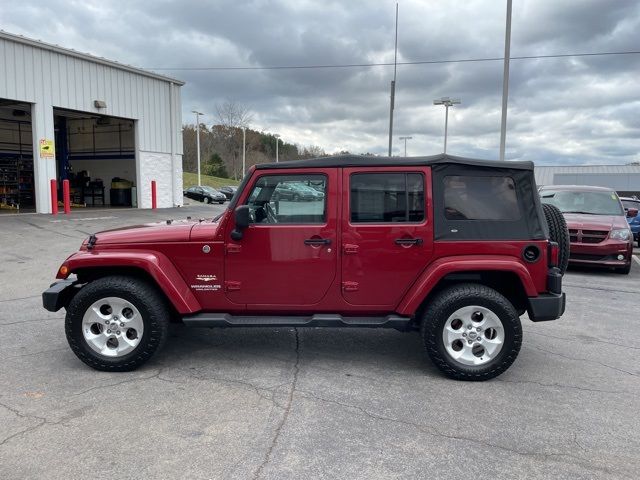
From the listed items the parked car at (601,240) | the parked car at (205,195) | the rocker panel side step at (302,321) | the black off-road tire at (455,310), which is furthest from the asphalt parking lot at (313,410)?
the parked car at (205,195)

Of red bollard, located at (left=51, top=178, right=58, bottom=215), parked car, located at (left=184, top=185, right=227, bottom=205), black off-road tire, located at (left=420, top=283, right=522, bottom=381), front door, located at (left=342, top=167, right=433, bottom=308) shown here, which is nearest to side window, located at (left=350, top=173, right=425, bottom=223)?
front door, located at (left=342, top=167, right=433, bottom=308)

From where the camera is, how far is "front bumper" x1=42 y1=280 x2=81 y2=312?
163 inches

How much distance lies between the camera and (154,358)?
14.7 ft

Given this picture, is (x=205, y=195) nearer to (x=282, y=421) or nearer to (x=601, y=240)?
(x=601, y=240)

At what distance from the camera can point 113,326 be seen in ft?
13.6

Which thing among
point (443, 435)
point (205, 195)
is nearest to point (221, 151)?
point (205, 195)

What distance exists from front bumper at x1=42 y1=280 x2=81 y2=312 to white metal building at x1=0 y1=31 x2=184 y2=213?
51.1ft

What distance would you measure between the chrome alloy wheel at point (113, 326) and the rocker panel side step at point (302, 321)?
0.43 metres

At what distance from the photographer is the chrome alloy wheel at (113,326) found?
4.12m

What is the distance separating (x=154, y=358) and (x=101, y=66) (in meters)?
18.9

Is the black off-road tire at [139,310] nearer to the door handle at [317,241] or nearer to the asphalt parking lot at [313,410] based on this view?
the asphalt parking lot at [313,410]

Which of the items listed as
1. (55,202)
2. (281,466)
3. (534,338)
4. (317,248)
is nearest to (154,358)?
(317,248)

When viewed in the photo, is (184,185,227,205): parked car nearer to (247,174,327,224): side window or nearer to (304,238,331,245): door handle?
(247,174,327,224): side window

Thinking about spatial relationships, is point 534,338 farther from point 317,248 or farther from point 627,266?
point 627,266
